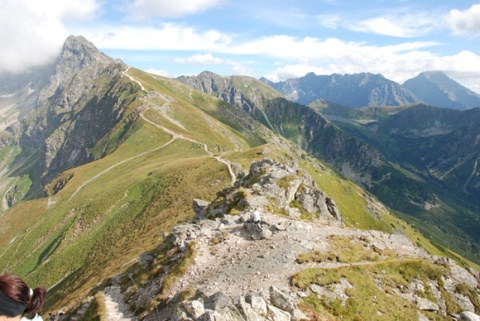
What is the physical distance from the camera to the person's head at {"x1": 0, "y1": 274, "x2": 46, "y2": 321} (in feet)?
25.5

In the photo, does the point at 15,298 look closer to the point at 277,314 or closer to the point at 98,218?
the point at 277,314

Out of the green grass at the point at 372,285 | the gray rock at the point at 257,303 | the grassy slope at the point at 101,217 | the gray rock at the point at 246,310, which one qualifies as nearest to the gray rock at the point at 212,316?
the gray rock at the point at 246,310

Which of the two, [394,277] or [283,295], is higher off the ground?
[283,295]

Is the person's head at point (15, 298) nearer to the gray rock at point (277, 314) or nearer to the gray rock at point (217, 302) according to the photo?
the gray rock at point (217, 302)

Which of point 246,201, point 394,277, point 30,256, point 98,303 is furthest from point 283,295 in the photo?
point 30,256

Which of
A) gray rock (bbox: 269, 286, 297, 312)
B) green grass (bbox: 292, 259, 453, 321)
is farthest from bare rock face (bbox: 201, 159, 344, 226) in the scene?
gray rock (bbox: 269, 286, 297, 312)

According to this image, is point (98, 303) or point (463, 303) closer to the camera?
point (463, 303)

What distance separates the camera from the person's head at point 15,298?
7.77 m

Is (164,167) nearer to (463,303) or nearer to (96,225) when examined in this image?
(96,225)

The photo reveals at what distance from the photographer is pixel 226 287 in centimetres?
2322

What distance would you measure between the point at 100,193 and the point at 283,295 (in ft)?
324

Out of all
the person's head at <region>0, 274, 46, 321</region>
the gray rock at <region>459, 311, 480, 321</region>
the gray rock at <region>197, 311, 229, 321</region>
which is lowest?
the gray rock at <region>459, 311, 480, 321</region>

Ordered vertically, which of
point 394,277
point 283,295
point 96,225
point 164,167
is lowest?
point 96,225

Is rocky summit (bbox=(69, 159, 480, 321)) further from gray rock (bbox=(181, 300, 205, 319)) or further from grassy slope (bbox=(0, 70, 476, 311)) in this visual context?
grassy slope (bbox=(0, 70, 476, 311))
